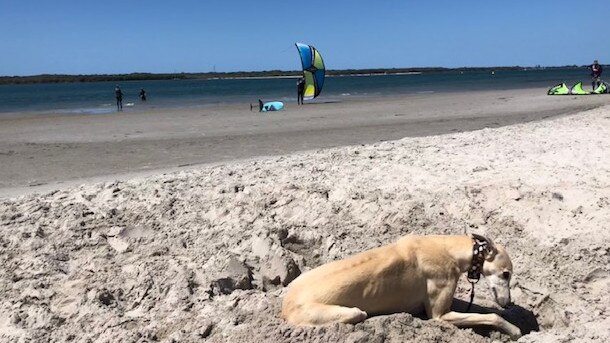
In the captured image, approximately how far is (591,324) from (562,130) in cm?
883

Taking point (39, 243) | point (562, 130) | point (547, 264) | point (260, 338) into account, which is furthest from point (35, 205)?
point (562, 130)

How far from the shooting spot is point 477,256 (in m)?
5.21

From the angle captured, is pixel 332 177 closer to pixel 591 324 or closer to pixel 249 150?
pixel 591 324

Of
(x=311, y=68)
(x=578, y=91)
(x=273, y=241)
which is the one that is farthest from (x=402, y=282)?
(x=578, y=91)

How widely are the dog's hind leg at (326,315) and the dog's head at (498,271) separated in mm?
1283

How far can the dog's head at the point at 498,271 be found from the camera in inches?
206

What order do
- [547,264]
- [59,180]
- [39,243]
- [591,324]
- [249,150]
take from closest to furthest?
[591,324]
[547,264]
[39,243]
[59,180]
[249,150]

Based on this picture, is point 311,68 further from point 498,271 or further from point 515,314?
point 498,271

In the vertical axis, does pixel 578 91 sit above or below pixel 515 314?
above

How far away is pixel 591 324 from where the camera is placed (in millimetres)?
5414

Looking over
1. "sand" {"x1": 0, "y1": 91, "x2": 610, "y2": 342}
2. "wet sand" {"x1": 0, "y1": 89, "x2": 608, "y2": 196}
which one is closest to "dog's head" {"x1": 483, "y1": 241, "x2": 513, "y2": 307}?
"sand" {"x1": 0, "y1": 91, "x2": 610, "y2": 342}

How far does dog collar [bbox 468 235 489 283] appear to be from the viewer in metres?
5.20

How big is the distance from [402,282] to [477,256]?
736mm

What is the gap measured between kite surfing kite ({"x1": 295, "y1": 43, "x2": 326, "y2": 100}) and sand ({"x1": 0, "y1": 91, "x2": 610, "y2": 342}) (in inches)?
1134
